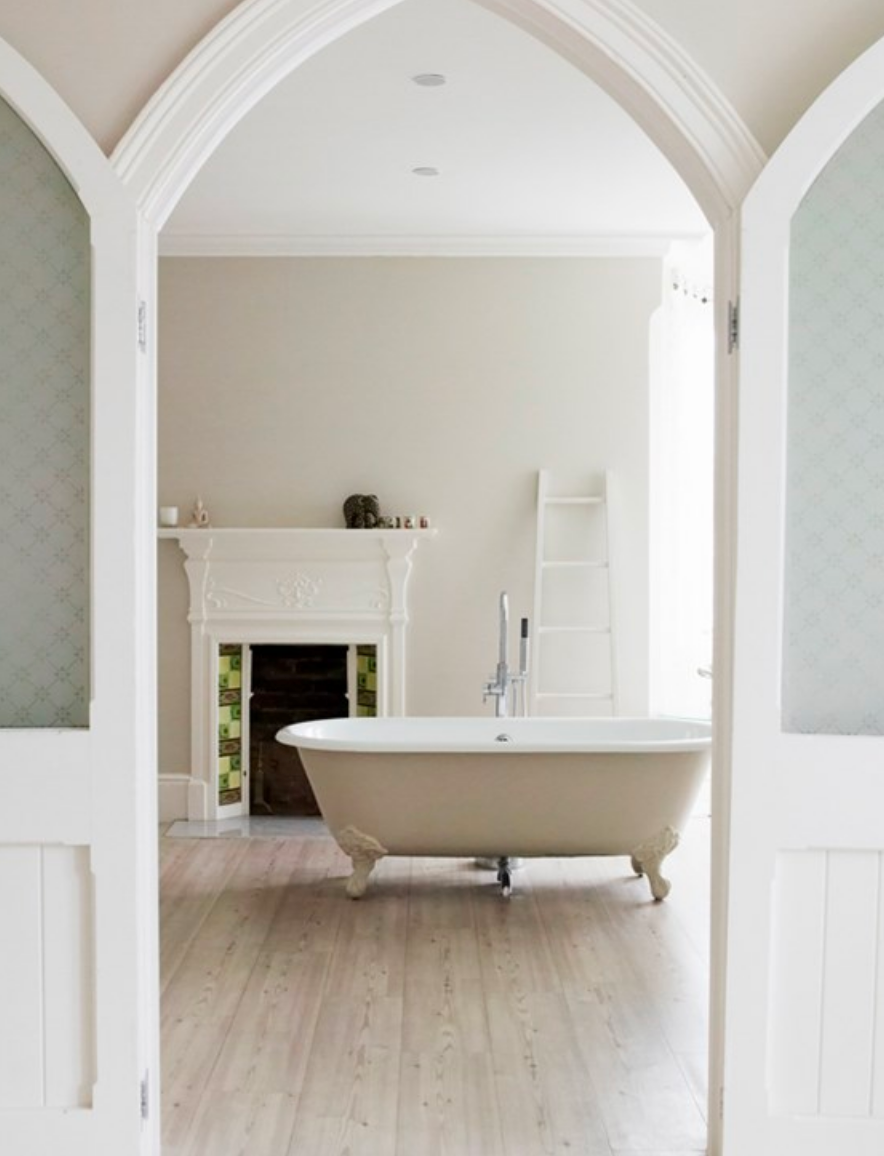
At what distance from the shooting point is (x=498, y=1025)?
3.79m

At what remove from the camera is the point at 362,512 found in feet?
21.6

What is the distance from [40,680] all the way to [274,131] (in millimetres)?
2940

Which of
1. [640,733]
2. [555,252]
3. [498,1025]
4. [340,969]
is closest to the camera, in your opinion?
[498,1025]

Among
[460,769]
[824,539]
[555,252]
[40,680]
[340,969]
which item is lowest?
[340,969]

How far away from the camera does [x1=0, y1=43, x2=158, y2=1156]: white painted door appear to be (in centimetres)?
267

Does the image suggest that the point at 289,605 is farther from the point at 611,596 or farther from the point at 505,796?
the point at 505,796

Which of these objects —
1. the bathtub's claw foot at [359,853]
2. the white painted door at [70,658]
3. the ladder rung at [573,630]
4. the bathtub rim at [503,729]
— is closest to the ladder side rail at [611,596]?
the ladder rung at [573,630]

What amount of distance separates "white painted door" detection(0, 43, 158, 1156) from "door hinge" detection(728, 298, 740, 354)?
1.21 meters

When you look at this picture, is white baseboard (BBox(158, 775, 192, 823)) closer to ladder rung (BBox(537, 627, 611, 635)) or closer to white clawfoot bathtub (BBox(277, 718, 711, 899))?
white clawfoot bathtub (BBox(277, 718, 711, 899))

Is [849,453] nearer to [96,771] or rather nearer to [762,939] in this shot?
[762,939]

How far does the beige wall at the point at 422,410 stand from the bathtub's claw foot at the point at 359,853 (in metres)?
1.62

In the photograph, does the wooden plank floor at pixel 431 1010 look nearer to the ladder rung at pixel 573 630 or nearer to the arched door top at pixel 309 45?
the ladder rung at pixel 573 630

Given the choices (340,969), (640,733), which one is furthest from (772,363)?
(640,733)

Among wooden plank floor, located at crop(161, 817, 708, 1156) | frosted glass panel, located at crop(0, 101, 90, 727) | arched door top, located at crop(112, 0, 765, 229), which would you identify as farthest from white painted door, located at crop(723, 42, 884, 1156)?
frosted glass panel, located at crop(0, 101, 90, 727)
